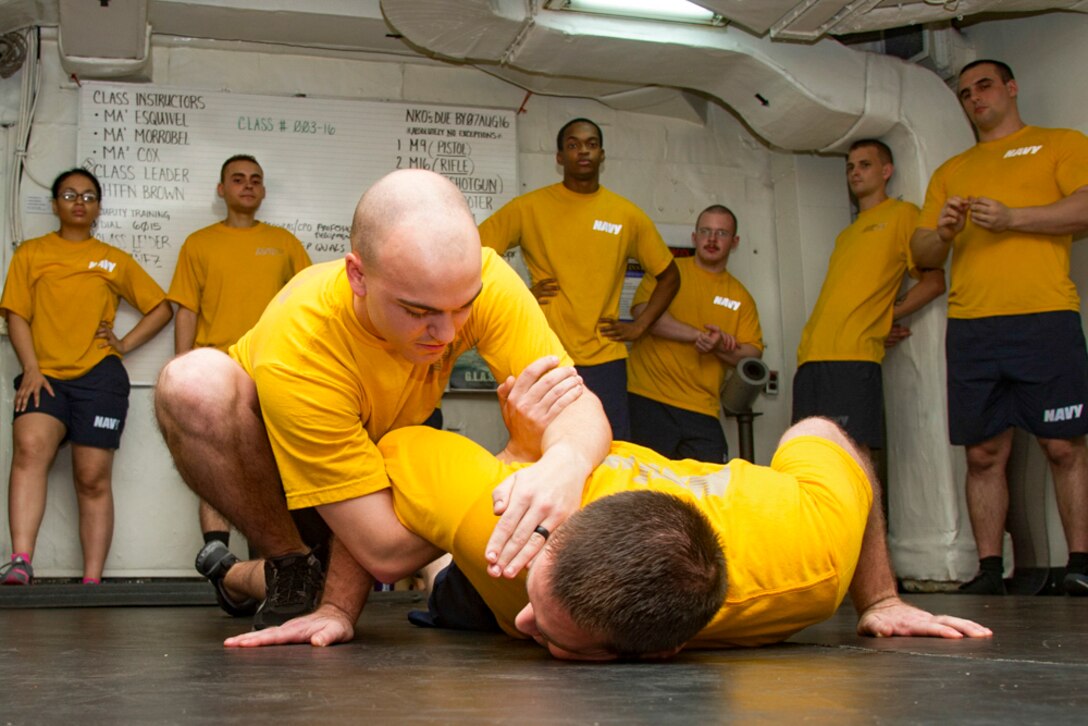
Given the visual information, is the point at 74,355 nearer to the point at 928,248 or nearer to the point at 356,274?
the point at 356,274

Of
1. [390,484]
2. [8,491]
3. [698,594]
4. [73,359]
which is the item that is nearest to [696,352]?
[73,359]

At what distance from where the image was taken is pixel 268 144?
5703 millimetres

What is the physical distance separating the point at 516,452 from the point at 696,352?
351 cm

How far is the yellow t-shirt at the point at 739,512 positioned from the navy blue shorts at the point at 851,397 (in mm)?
3168

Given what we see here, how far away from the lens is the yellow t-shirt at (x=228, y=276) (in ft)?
17.1

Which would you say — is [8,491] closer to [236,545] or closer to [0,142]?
[236,545]

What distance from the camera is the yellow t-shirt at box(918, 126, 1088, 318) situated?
13.9 feet

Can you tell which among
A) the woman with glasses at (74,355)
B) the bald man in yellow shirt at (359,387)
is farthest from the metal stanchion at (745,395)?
the bald man in yellow shirt at (359,387)

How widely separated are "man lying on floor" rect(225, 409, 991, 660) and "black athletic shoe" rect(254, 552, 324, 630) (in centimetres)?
23

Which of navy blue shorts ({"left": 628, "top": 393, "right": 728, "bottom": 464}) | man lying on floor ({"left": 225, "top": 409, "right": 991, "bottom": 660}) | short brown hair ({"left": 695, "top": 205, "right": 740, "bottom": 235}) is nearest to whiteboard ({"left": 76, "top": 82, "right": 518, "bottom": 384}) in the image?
short brown hair ({"left": 695, "top": 205, "right": 740, "bottom": 235})

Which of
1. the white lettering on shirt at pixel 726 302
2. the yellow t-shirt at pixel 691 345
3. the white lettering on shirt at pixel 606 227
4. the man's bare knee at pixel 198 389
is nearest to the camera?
the man's bare knee at pixel 198 389

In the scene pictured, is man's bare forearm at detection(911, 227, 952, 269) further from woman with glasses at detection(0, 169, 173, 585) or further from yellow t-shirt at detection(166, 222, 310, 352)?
woman with glasses at detection(0, 169, 173, 585)

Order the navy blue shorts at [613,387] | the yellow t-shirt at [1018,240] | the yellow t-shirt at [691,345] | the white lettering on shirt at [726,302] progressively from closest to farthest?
the yellow t-shirt at [1018,240]
the navy blue shorts at [613,387]
the yellow t-shirt at [691,345]
the white lettering on shirt at [726,302]

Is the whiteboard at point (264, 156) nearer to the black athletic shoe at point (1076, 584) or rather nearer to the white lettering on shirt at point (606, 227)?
the white lettering on shirt at point (606, 227)
